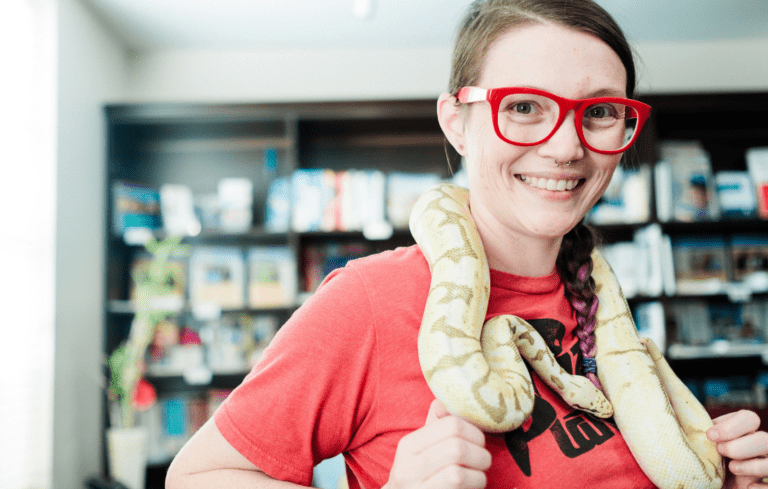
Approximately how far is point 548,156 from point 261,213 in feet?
10.4

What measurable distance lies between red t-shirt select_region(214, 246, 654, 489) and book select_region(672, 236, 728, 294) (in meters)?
2.91

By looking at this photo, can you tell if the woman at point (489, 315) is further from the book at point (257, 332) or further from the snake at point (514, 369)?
the book at point (257, 332)

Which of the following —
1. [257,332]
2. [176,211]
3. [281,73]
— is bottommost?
[257,332]

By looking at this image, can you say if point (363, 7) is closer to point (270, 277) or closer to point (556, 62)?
point (270, 277)

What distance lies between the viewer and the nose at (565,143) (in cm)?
71

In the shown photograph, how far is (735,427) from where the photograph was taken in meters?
0.74

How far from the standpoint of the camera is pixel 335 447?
704mm

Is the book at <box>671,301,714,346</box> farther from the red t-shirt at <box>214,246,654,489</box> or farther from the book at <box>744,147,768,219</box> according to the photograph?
the red t-shirt at <box>214,246,654,489</box>

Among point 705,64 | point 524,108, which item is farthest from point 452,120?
point 705,64

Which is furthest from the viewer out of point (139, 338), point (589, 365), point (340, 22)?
point (340, 22)

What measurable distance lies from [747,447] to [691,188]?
2840mm

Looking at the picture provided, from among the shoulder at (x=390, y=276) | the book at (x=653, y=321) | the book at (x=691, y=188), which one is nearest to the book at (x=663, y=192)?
the book at (x=691, y=188)

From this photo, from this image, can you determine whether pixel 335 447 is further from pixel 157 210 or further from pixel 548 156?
pixel 157 210

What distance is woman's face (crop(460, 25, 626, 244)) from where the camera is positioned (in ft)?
2.33
